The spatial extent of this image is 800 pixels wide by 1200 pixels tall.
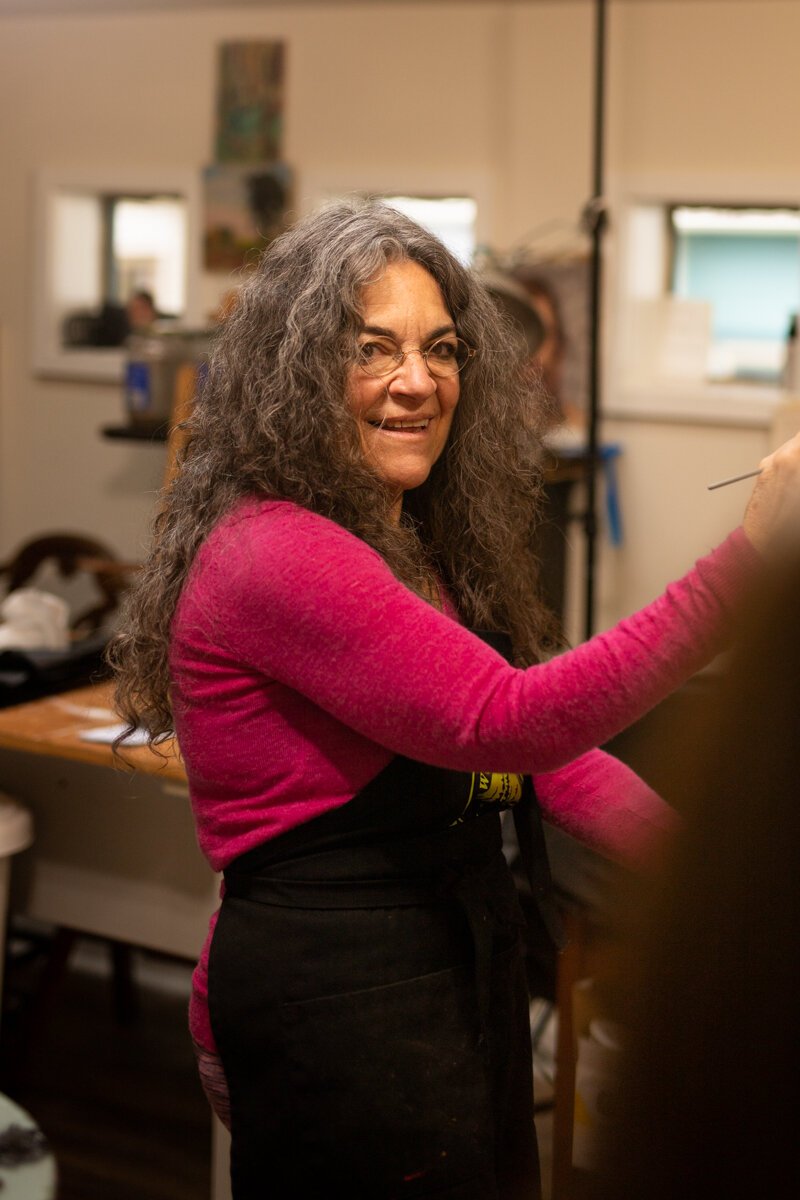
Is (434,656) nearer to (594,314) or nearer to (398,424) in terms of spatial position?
(398,424)

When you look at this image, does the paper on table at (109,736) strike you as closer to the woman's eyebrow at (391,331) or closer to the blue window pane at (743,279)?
the woman's eyebrow at (391,331)

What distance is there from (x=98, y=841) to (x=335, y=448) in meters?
1.57

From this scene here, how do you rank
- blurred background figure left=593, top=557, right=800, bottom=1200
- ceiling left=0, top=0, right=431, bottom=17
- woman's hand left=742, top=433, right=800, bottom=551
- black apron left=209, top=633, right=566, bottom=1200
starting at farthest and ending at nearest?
ceiling left=0, top=0, right=431, bottom=17 < black apron left=209, top=633, right=566, bottom=1200 < woman's hand left=742, top=433, right=800, bottom=551 < blurred background figure left=593, top=557, right=800, bottom=1200

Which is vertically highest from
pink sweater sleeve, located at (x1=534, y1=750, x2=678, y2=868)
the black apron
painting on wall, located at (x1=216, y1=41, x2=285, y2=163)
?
painting on wall, located at (x1=216, y1=41, x2=285, y2=163)

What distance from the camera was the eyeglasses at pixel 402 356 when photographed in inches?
50.4

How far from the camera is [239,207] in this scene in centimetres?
445

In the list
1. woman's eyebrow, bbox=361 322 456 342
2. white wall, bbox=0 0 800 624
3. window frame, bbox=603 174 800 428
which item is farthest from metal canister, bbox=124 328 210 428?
woman's eyebrow, bbox=361 322 456 342

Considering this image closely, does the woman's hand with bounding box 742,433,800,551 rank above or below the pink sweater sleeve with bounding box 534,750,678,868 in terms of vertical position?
above

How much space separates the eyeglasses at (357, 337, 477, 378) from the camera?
128 centimetres

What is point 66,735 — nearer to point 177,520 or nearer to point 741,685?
point 177,520

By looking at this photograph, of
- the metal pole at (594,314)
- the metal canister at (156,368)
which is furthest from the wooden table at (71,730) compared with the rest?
the metal canister at (156,368)

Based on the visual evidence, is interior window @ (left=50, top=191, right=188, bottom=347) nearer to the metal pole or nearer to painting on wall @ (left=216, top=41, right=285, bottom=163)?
painting on wall @ (left=216, top=41, right=285, bottom=163)

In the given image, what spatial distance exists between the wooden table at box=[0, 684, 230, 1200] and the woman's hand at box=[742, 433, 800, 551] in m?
1.38

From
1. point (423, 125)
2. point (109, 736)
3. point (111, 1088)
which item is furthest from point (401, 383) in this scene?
point (423, 125)
